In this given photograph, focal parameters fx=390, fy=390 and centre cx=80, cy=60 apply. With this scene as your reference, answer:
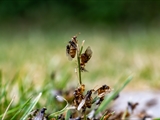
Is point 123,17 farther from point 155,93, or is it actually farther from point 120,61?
point 155,93

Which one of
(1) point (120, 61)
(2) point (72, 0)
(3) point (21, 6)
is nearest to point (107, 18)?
(2) point (72, 0)

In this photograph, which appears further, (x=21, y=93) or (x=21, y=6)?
(x=21, y=6)

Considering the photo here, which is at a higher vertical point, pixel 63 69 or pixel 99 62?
pixel 99 62

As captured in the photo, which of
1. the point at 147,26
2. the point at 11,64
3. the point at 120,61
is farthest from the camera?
the point at 147,26

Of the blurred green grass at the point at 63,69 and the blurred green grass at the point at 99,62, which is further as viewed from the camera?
the blurred green grass at the point at 99,62

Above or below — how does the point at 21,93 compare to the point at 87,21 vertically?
below

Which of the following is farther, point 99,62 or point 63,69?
point 99,62

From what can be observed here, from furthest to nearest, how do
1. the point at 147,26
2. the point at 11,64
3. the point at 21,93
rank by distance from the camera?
the point at 147,26, the point at 11,64, the point at 21,93

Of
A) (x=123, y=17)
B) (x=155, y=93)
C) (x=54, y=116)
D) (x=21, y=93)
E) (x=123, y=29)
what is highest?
(x=123, y=17)

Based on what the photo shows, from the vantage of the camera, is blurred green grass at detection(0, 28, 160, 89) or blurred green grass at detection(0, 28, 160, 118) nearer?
blurred green grass at detection(0, 28, 160, 118)
